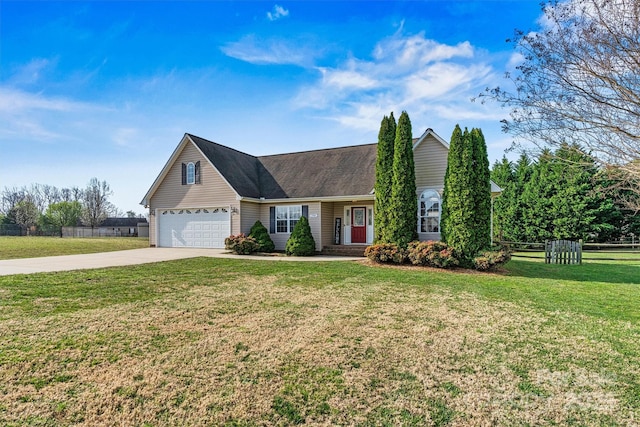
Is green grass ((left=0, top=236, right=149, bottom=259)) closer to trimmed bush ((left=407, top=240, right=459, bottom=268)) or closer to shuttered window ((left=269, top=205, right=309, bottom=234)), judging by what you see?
shuttered window ((left=269, top=205, right=309, bottom=234))

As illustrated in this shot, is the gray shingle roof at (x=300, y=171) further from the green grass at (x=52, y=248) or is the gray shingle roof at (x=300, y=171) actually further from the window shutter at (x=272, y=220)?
the green grass at (x=52, y=248)

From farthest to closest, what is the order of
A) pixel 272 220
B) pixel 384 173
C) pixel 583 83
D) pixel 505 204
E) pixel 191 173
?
pixel 505 204
pixel 191 173
pixel 272 220
pixel 384 173
pixel 583 83

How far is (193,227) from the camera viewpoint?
19297 millimetres

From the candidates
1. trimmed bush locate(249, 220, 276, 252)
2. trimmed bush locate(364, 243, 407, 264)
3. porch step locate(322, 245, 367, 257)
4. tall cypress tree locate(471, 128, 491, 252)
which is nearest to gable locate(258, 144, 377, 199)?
trimmed bush locate(249, 220, 276, 252)

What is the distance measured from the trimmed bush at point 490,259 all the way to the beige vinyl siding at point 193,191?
11.3 meters

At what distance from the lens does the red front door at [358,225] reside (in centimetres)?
1758

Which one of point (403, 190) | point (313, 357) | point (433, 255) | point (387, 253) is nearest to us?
point (313, 357)

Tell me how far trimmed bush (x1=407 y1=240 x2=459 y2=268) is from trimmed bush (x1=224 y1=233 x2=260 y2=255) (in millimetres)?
7645

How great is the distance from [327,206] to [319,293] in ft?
34.0

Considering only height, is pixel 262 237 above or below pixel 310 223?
below

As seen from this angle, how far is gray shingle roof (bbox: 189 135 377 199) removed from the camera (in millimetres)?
17375

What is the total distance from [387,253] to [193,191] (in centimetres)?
1172

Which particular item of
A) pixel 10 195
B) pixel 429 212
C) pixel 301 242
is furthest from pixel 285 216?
pixel 10 195

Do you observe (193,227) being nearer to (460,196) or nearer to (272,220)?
(272,220)
